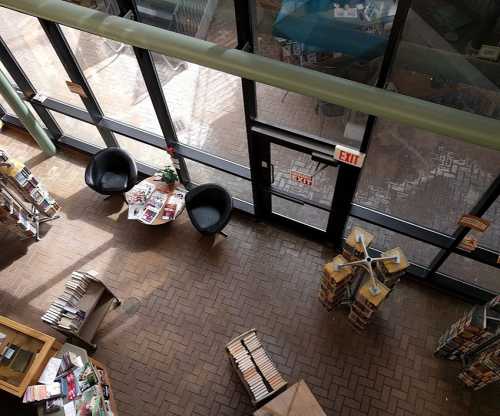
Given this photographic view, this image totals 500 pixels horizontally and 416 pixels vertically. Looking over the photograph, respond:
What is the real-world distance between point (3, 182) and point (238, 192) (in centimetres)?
373

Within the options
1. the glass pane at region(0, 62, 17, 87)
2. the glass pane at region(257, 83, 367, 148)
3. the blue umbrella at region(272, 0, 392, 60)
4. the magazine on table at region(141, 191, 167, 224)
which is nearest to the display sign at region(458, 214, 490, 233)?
the glass pane at region(257, 83, 367, 148)

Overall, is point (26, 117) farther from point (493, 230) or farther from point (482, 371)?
point (482, 371)

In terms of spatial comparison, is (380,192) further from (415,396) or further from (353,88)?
(415,396)

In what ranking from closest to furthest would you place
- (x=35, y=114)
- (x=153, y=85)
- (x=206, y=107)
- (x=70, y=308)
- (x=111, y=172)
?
(x=70, y=308)
(x=153, y=85)
(x=206, y=107)
(x=111, y=172)
(x=35, y=114)

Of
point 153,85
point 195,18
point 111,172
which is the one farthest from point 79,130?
point 195,18

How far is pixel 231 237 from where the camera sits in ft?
24.0

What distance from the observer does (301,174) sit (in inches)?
238

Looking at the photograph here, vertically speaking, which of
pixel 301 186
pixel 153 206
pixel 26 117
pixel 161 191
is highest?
pixel 301 186

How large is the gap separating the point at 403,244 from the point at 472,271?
101cm

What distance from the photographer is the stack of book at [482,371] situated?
504cm

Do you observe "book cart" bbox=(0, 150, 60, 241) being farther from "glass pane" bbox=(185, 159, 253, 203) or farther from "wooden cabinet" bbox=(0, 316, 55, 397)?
"glass pane" bbox=(185, 159, 253, 203)

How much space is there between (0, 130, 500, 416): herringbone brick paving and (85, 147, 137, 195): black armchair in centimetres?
52

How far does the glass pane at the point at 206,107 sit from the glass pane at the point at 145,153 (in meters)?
0.95

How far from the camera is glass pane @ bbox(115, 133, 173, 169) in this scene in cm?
776
